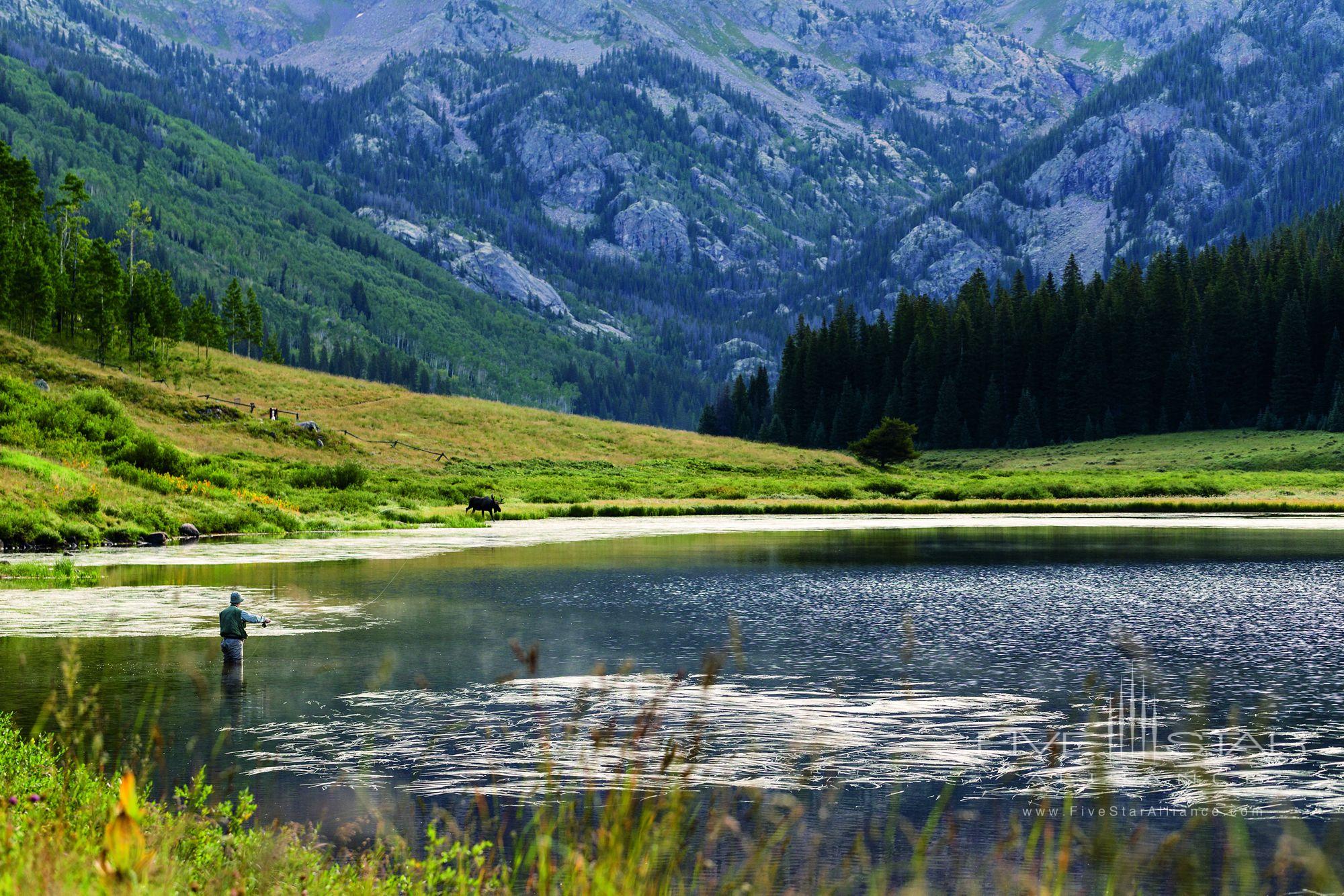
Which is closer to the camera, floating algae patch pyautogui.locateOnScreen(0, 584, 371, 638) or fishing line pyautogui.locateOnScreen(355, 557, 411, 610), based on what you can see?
floating algae patch pyautogui.locateOnScreen(0, 584, 371, 638)

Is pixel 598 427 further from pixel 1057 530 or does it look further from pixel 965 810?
pixel 965 810

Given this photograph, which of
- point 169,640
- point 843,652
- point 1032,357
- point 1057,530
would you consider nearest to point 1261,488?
point 1057,530

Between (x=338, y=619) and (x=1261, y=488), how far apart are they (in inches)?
3382

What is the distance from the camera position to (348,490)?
71.0 m

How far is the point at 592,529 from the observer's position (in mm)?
61281

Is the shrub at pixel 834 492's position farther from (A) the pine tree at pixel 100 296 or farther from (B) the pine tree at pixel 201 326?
(B) the pine tree at pixel 201 326

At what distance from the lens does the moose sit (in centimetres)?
6812

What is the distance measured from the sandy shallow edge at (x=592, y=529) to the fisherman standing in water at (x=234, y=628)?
19270mm

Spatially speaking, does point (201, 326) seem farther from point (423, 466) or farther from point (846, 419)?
point (846, 419)

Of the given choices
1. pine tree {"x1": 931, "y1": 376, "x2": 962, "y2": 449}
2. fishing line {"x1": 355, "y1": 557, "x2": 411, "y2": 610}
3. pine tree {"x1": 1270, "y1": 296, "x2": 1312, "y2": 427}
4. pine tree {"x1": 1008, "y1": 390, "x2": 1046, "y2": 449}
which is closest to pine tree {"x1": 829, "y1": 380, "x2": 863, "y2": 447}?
pine tree {"x1": 931, "y1": 376, "x2": 962, "y2": 449}

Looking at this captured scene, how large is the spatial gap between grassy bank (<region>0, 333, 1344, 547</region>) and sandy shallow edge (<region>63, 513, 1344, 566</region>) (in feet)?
10.4

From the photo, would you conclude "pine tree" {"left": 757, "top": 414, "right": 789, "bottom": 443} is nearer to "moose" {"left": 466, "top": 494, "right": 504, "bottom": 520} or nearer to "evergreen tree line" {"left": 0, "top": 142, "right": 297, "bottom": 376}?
"evergreen tree line" {"left": 0, "top": 142, "right": 297, "bottom": 376}

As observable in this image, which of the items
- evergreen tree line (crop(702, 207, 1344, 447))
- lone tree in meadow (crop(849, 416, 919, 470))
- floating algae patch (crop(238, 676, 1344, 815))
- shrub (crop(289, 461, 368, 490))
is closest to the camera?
floating algae patch (crop(238, 676, 1344, 815))

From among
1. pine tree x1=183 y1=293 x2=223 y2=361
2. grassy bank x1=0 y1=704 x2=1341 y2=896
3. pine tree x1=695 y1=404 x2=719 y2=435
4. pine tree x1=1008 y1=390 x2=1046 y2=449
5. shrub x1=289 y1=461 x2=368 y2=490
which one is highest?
pine tree x1=183 y1=293 x2=223 y2=361
